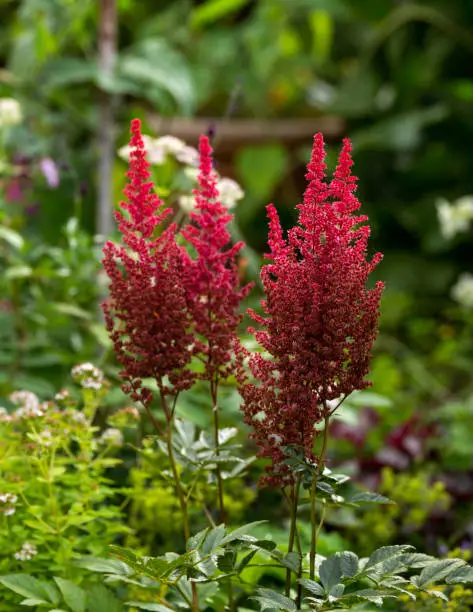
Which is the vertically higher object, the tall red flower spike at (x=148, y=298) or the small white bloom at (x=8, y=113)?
the small white bloom at (x=8, y=113)

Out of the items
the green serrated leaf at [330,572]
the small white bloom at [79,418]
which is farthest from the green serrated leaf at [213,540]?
the small white bloom at [79,418]

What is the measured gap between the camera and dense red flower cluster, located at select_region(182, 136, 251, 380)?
1054 millimetres

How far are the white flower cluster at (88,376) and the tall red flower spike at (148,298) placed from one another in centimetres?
23

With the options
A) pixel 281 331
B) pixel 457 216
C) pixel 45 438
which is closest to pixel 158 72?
pixel 457 216

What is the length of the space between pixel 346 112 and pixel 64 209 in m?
2.01

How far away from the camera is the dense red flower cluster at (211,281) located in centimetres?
105

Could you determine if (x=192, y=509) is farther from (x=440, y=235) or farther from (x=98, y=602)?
(x=440, y=235)

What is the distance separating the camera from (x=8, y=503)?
1251 millimetres

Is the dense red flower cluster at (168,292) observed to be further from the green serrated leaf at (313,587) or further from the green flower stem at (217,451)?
the green serrated leaf at (313,587)

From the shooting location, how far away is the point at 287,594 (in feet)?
3.61

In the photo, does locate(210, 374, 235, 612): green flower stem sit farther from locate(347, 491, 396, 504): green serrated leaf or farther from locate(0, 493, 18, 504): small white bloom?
locate(0, 493, 18, 504): small white bloom

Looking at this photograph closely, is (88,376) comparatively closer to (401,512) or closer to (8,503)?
(8,503)

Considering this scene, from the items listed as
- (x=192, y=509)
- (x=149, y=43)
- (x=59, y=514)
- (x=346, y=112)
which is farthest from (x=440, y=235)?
(x=59, y=514)

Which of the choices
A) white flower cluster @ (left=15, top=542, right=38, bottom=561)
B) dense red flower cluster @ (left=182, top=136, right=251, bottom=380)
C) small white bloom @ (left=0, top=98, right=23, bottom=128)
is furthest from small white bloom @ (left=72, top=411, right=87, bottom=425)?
small white bloom @ (left=0, top=98, right=23, bottom=128)
